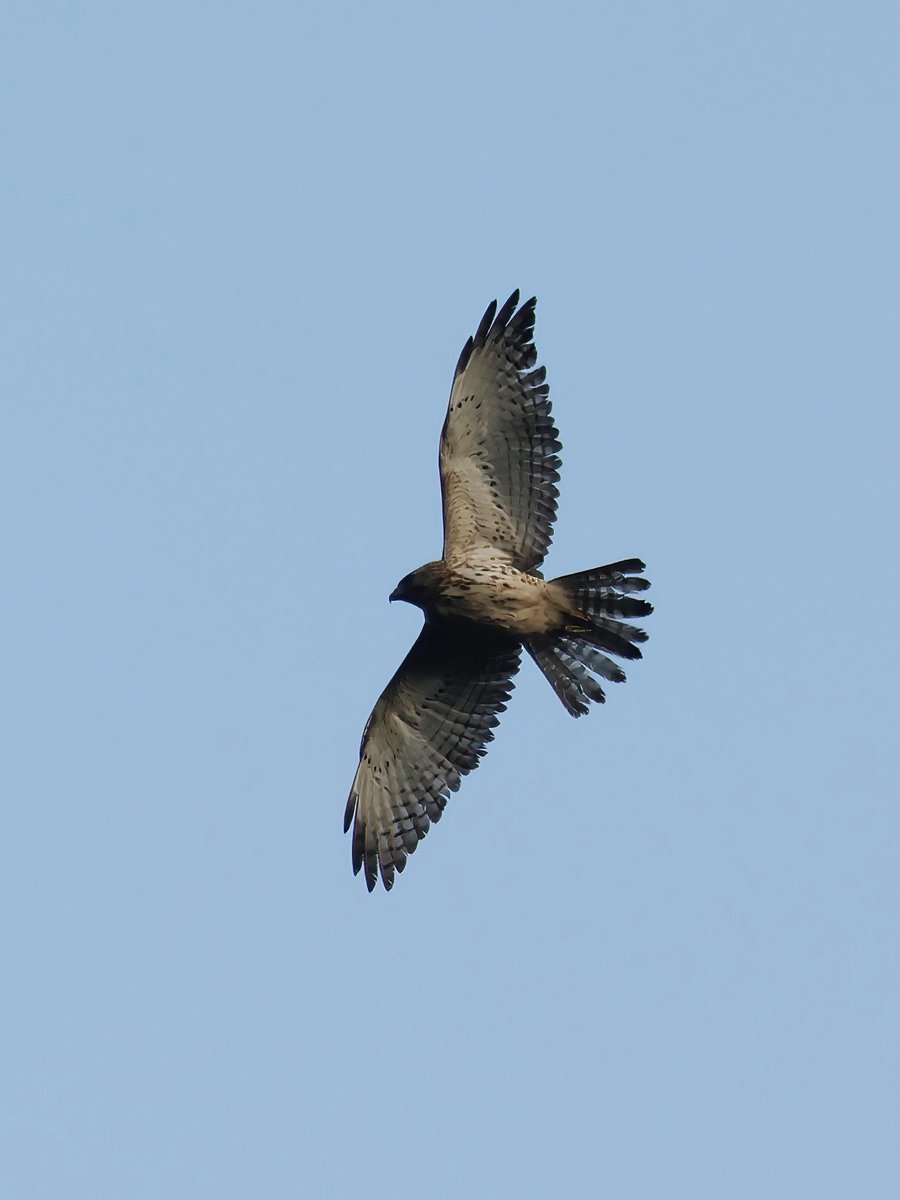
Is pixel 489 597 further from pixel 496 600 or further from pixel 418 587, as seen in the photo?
pixel 418 587

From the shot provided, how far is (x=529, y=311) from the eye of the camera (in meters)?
11.7

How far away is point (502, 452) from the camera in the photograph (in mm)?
11609

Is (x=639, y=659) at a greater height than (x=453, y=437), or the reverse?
(x=453, y=437)

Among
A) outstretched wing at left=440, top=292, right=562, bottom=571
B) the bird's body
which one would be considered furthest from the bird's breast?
outstretched wing at left=440, top=292, right=562, bottom=571

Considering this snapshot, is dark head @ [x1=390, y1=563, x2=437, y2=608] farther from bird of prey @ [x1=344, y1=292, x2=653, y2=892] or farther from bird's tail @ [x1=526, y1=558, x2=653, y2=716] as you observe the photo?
bird's tail @ [x1=526, y1=558, x2=653, y2=716]

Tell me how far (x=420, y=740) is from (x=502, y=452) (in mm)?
1950

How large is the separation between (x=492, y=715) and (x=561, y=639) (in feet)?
2.87

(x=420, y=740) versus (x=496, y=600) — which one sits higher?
(x=496, y=600)

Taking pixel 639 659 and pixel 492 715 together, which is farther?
pixel 492 715

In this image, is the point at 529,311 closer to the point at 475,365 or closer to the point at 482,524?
the point at 475,365

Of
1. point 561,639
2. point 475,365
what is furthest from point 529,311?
point 561,639

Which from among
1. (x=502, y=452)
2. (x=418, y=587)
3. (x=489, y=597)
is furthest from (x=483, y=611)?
(x=502, y=452)

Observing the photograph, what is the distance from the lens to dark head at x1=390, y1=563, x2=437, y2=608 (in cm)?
1125

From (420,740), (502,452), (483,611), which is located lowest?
(420,740)
